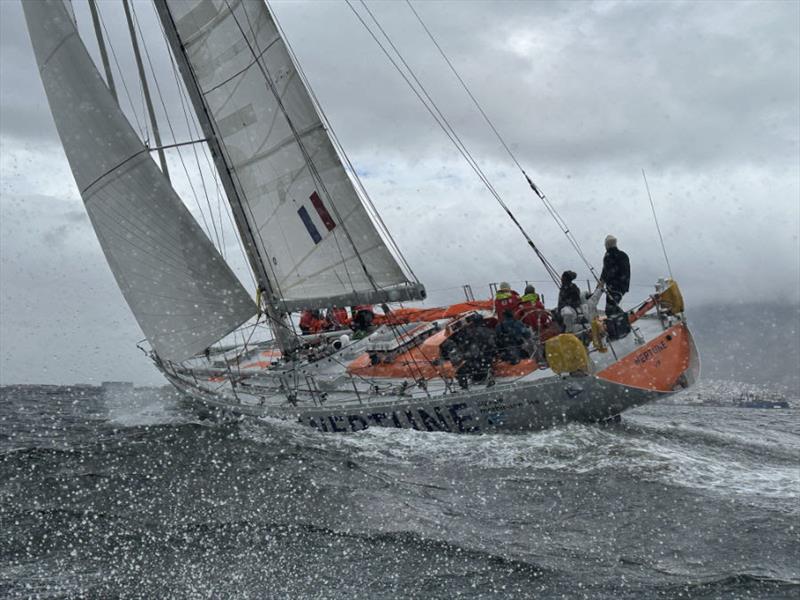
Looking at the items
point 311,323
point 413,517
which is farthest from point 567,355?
point 311,323

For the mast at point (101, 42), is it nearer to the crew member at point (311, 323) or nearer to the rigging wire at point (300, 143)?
the rigging wire at point (300, 143)

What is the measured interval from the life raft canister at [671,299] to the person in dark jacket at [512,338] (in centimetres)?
178

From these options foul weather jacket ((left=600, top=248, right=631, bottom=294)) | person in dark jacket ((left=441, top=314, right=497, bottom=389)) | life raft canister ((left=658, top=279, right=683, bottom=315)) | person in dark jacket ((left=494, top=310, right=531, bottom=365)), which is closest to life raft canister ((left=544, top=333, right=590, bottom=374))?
person in dark jacket ((left=441, top=314, right=497, bottom=389))

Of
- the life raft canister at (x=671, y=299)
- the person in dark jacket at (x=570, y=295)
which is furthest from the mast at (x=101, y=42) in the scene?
the life raft canister at (x=671, y=299)

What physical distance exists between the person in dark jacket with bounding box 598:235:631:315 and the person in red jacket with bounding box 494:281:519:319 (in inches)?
48.0

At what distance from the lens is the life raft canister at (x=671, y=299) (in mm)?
9445

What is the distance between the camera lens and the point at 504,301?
985 centimetres

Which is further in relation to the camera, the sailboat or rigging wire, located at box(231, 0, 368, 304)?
rigging wire, located at box(231, 0, 368, 304)

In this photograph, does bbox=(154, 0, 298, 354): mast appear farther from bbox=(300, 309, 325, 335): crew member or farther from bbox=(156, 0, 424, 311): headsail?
bbox=(300, 309, 325, 335): crew member

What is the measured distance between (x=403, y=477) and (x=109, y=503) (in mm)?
2777

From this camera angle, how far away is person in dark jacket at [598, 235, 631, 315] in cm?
949

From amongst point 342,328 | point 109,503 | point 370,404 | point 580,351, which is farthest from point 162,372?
point 580,351

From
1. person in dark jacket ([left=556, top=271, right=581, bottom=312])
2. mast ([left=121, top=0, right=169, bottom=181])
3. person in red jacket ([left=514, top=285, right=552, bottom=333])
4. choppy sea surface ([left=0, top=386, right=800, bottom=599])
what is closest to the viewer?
choppy sea surface ([left=0, top=386, right=800, bottom=599])

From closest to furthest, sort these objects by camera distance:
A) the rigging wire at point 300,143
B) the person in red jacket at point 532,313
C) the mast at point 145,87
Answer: the person in red jacket at point 532,313
the rigging wire at point 300,143
the mast at point 145,87
